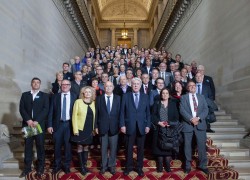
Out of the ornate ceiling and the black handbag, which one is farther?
the ornate ceiling

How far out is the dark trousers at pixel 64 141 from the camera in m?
5.14

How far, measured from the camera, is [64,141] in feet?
17.1

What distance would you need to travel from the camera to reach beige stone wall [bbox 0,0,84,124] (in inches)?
265

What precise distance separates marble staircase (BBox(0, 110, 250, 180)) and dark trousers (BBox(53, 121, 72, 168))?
2.65 ft

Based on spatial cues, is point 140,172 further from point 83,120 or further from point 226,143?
point 226,143

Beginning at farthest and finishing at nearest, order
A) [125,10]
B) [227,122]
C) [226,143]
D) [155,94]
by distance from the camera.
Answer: [125,10] → [227,122] → [226,143] → [155,94]

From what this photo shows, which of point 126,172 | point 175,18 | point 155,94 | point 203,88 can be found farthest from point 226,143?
point 175,18

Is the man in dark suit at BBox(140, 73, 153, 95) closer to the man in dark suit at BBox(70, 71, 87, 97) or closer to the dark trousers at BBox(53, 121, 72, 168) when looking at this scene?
the man in dark suit at BBox(70, 71, 87, 97)

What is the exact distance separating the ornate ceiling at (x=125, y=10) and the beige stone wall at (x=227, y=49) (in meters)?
22.3

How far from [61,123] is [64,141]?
0.35 meters

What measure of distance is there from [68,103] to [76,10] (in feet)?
41.6

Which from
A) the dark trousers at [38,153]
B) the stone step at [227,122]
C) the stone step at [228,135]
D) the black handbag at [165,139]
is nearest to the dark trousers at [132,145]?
the black handbag at [165,139]

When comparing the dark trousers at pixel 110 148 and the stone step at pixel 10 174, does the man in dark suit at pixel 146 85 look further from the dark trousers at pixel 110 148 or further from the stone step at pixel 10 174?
the stone step at pixel 10 174

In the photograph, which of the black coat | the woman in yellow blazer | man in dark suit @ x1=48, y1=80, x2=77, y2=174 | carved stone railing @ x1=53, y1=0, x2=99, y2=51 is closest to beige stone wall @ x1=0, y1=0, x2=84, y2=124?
man in dark suit @ x1=48, y1=80, x2=77, y2=174
